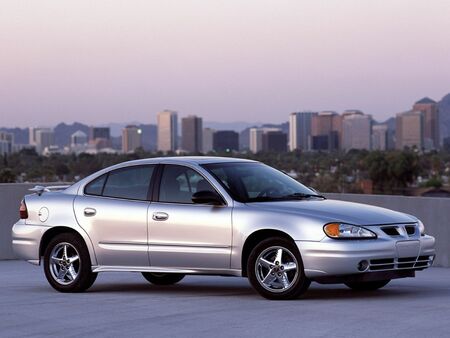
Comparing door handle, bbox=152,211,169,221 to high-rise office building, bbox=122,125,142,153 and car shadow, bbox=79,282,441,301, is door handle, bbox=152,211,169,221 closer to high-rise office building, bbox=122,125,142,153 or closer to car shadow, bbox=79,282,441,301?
car shadow, bbox=79,282,441,301

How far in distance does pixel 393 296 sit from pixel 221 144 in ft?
474

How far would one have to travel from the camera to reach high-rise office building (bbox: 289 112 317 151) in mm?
167575

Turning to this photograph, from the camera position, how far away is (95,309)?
38.7 ft

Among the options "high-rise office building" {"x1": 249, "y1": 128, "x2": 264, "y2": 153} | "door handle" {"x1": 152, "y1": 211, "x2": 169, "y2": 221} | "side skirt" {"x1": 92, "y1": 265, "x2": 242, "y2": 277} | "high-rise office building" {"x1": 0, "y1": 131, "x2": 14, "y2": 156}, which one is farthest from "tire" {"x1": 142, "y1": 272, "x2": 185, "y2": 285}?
"high-rise office building" {"x1": 249, "y1": 128, "x2": 264, "y2": 153}

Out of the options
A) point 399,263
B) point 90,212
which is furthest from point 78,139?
point 399,263

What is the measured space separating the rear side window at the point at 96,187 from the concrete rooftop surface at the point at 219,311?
1.07 meters

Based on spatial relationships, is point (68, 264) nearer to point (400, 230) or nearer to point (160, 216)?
point (160, 216)

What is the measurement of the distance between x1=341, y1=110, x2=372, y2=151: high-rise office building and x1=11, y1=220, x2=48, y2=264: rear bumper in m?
164

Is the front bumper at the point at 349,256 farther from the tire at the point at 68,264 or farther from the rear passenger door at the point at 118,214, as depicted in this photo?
the tire at the point at 68,264

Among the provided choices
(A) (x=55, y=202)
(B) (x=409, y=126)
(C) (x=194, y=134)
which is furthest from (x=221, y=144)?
(A) (x=55, y=202)

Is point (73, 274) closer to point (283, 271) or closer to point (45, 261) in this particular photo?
point (45, 261)

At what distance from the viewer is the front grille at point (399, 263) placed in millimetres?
11992

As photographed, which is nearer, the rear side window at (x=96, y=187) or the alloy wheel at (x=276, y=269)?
the alloy wheel at (x=276, y=269)

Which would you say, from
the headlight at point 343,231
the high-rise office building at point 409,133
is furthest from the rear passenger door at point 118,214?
Result: the high-rise office building at point 409,133
